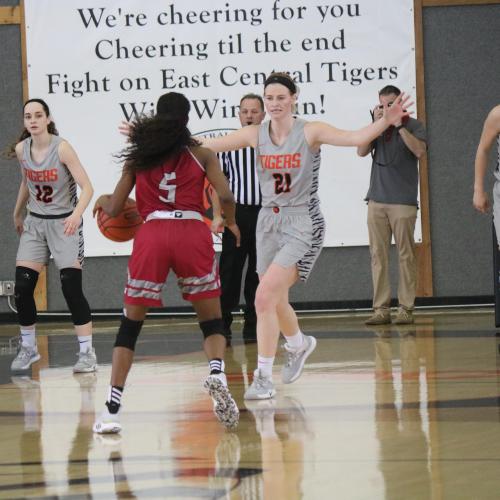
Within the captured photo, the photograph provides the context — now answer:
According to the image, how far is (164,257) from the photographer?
18.8 ft

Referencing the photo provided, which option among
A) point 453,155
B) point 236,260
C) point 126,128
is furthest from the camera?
point 453,155

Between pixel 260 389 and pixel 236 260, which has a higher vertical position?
pixel 236 260

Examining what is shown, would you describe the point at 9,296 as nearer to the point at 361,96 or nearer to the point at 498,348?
the point at 361,96

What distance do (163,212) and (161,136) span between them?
1.12ft

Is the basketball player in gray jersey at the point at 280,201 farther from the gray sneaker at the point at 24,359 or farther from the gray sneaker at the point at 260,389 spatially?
the gray sneaker at the point at 24,359

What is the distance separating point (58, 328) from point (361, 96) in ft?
11.5

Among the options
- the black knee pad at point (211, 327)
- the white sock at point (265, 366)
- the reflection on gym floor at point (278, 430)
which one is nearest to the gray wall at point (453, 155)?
the reflection on gym floor at point (278, 430)

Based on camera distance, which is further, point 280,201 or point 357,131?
point 280,201

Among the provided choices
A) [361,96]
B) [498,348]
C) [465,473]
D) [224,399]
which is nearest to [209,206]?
[361,96]

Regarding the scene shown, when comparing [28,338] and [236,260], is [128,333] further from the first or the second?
[236,260]

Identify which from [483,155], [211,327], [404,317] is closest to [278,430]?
[211,327]

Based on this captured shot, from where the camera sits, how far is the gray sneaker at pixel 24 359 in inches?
325

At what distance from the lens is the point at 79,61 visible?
12227mm

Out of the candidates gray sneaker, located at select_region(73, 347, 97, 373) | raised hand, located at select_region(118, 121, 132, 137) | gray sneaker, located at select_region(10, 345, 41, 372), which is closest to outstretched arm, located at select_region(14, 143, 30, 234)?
A: gray sneaker, located at select_region(10, 345, 41, 372)
